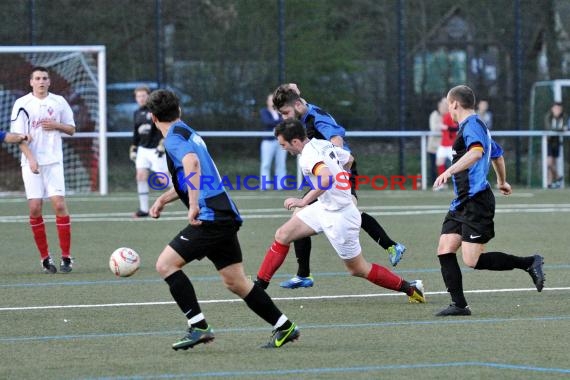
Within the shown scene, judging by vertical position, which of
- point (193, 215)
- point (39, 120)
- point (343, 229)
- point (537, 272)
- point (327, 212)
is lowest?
point (537, 272)

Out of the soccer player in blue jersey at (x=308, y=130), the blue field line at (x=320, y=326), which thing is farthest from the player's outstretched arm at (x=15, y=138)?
the blue field line at (x=320, y=326)

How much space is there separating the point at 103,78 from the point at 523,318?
14.6 metres

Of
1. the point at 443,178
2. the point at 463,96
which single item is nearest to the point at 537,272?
the point at 443,178

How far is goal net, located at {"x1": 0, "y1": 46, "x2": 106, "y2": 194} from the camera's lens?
2236 cm

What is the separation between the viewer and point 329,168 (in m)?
8.95

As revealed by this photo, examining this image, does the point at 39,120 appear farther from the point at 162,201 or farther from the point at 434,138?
the point at 434,138

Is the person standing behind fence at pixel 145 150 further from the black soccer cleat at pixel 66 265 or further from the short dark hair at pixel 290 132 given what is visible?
the short dark hair at pixel 290 132

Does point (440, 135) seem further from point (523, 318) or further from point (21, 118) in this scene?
point (523, 318)

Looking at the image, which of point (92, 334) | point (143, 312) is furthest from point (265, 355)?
point (143, 312)

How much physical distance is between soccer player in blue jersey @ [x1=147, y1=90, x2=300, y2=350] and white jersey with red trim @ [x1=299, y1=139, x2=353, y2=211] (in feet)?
4.00

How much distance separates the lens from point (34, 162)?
11.9 meters

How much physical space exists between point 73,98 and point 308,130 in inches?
504

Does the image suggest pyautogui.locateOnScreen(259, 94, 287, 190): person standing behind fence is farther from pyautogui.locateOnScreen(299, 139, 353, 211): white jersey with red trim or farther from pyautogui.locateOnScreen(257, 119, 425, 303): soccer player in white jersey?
pyautogui.locateOnScreen(299, 139, 353, 211): white jersey with red trim

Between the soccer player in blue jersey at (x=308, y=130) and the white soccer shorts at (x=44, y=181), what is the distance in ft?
8.47
